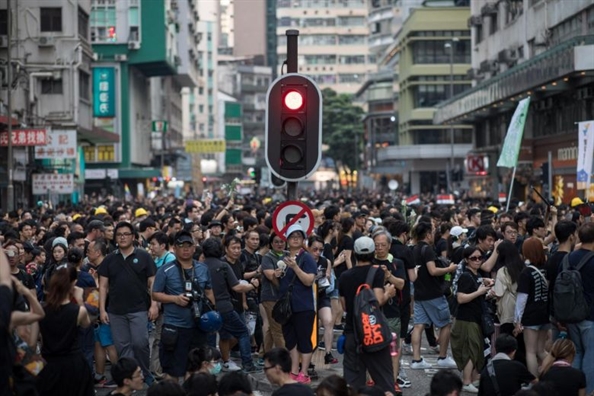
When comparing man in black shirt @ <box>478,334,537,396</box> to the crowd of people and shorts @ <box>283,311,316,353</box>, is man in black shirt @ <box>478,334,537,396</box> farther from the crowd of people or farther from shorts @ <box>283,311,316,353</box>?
shorts @ <box>283,311,316,353</box>

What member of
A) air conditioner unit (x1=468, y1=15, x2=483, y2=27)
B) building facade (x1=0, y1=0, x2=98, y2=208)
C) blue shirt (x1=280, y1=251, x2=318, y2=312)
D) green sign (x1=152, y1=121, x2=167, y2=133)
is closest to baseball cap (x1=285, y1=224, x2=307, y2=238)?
blue shirt (x1=280, y1=251, x2=318, y2=312)

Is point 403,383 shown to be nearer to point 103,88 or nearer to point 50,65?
point 50,65

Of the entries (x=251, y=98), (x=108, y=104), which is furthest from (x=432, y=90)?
(x=251, y=98)

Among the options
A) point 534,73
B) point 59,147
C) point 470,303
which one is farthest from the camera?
point 59,147

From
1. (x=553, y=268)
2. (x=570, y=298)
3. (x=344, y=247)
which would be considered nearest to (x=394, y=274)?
(x=553, y=268)

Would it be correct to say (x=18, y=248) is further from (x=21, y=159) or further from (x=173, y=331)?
(x=21, y=159)

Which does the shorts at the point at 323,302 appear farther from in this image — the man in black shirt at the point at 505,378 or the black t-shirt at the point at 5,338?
the black t-shirt at the point at 5,338

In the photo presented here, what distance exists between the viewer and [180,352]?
12.9 metres

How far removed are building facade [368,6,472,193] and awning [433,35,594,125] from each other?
28645 millimetres

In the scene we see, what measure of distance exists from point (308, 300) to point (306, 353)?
570 mm

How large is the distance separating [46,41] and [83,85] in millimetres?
5201

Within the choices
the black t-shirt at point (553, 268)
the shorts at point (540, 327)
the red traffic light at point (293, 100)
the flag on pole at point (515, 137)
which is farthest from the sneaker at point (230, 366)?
the flag on pole at point (515, 137)

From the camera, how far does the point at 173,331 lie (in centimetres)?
1288

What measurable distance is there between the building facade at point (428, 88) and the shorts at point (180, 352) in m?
77.1
